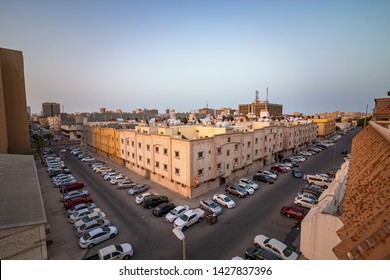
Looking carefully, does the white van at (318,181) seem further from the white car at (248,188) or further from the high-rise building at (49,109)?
the high-rise building at (49,109)

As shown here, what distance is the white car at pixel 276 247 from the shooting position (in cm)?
1377

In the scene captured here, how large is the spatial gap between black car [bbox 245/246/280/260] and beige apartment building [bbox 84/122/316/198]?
1135 centimetres

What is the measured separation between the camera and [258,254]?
13516 millimetres

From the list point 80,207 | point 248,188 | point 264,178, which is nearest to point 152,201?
point 80,207

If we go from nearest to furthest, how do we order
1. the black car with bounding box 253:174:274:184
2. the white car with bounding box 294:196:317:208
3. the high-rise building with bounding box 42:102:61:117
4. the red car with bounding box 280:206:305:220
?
the red car with bounding box 280:206:305:220 → the white car with bounding box 294:196:317:208 → the black car with bounding box 253:174:274:184 → the high-rise building with bounding box 42:102:61:117

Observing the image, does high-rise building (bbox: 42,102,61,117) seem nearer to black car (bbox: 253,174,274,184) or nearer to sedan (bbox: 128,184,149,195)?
sedan (bbox: 128,184,149,195)

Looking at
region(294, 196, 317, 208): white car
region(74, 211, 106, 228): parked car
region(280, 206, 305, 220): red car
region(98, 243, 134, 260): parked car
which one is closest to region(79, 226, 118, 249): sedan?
region(74, 211, 106, 228): parked car

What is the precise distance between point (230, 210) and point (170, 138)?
39.8ft

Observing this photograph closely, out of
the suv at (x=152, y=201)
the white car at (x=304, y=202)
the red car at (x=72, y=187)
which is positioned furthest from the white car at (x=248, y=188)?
the red car at (x=72, y=187)

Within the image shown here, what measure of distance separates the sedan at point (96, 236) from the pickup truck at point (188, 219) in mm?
5771

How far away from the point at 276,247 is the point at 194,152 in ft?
44.0

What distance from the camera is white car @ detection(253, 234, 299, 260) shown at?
45.2ft

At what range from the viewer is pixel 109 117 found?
289ft

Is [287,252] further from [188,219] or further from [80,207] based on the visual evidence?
[80,207]
